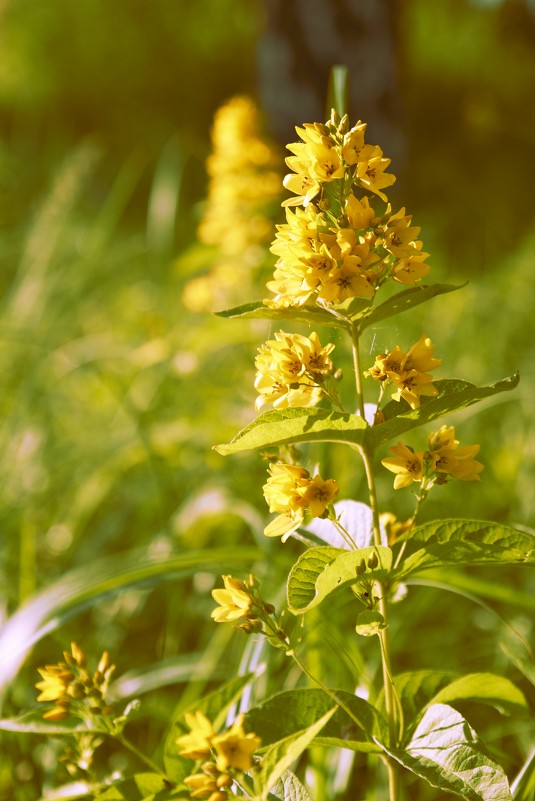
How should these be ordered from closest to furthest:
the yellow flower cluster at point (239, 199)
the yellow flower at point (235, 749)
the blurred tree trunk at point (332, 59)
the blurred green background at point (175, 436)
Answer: the yellow flower at point (235, 749) < the blurred green background at point (175, 436) < the yellow flower cluster at point (239, 199) < the blurred tree trunk at point (332, 59)

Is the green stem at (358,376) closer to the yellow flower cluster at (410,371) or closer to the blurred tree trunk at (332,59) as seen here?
the yellow flower cluster at (410,371)

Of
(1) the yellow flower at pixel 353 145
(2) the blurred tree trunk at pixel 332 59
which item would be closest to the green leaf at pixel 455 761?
(1) the yellow flower at pixel 353 145

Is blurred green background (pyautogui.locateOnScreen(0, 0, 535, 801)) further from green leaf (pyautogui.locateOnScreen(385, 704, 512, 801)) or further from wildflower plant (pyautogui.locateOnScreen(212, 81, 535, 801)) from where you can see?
green leaf (pyautogui.locateOnScreen(385, 704, 512, 801))

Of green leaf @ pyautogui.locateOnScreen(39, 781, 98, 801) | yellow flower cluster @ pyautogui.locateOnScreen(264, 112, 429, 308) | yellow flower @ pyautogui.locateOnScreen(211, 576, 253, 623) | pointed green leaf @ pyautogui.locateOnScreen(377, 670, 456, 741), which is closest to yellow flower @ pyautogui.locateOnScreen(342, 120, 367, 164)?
yellow flower cluster @ pyautogui.locateOnScreen(264, 112, 429, 308)

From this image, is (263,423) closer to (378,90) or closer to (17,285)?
(17,285)

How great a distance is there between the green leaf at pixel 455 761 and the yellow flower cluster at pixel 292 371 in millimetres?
269

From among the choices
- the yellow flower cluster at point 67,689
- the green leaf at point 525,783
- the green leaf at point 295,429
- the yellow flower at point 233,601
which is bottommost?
the green leaf at point 525,783

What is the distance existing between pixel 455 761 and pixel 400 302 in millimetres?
347

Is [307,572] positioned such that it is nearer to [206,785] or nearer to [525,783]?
[206,785]

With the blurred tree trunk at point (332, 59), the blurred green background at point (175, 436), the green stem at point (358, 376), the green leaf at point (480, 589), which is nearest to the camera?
the green stem at point (358, 376)

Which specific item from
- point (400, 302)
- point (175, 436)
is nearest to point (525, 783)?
point (400, 302)

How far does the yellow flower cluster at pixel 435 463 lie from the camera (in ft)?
2.15

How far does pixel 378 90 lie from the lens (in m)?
2.95

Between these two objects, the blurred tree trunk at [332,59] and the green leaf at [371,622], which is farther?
the blurred tree trunk at [332,59]
